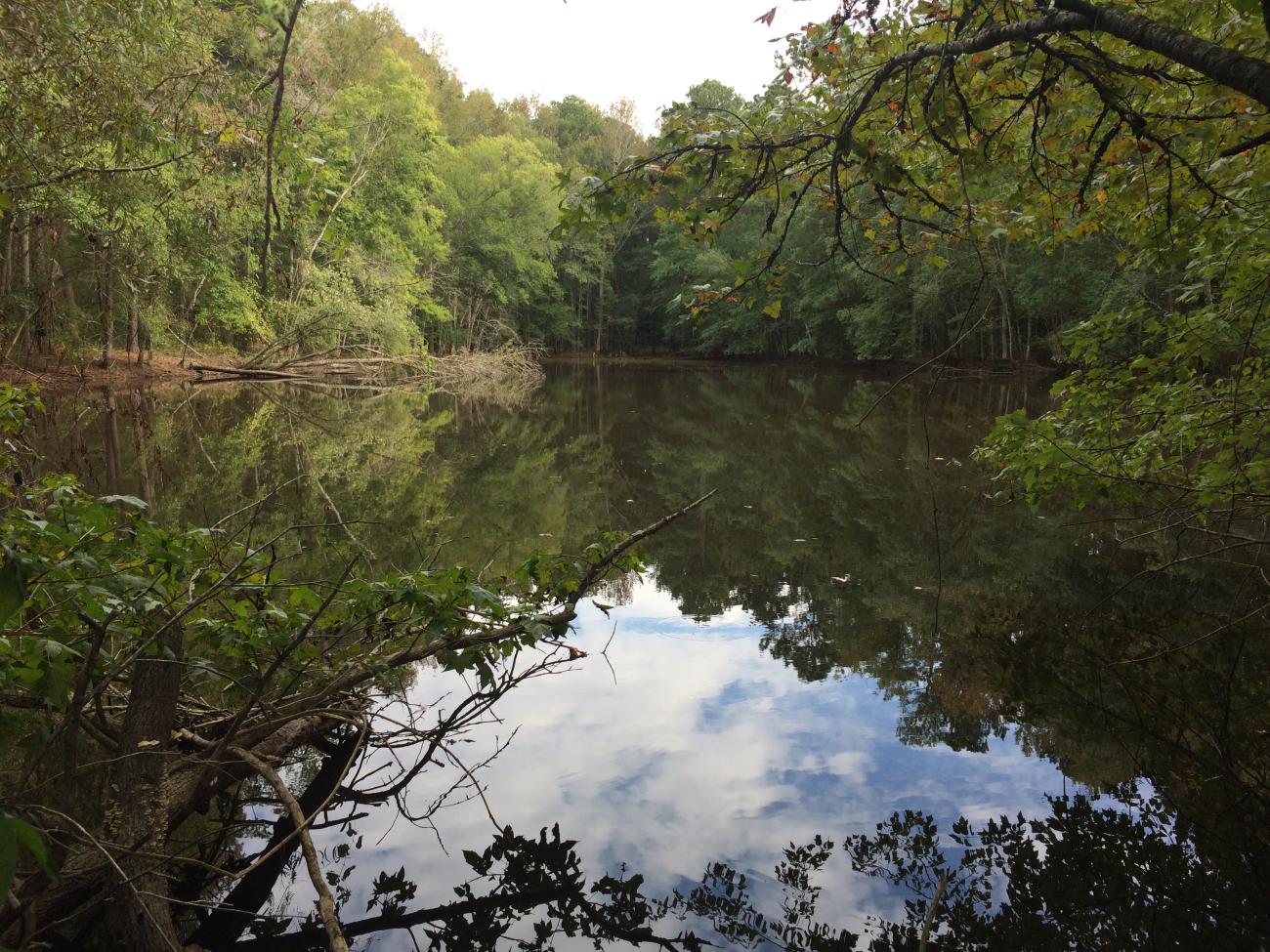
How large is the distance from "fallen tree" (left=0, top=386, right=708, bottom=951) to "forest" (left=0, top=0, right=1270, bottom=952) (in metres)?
0.03

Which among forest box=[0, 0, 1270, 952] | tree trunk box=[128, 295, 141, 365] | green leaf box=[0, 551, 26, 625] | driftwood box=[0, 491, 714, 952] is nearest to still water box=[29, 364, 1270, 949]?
forest box=[0, 0, 1270, 952]

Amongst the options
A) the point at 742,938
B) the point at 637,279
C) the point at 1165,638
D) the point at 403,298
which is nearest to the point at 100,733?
the point at 742,938

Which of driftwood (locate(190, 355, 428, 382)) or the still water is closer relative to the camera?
the still water

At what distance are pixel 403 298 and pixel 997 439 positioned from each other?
3059 cm

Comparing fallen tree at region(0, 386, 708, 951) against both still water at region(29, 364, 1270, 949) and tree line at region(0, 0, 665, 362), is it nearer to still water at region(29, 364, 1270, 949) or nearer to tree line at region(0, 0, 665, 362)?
still water at region(29, 364, 1270, 949)

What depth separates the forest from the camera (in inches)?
118

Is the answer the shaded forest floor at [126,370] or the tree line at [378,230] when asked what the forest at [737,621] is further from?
the shaded forest floor at [126,370]

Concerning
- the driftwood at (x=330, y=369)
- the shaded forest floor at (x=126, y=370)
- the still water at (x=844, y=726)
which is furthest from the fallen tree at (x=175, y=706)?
the driftwood at (x=330, y=369)

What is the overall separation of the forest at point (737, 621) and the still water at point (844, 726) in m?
0.03

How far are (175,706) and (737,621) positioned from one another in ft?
14.9

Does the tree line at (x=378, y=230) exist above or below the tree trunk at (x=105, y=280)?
above

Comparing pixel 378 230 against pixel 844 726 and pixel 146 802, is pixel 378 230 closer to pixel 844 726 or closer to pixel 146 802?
pixel 844 726

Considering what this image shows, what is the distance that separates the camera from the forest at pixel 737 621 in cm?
299

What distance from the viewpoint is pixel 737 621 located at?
685cm
